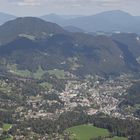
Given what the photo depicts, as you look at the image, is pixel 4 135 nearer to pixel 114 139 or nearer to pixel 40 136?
pixel 40 136

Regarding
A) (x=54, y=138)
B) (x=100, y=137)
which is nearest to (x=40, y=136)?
(x=54, y=138)

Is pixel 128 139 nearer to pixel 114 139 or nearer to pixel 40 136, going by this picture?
pixel 114 139

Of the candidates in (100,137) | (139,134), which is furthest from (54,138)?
(139,134)

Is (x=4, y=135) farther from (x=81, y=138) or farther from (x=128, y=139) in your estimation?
(x=128, y=139)

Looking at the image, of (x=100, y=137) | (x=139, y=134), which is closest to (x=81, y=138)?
(x=100, y=137)

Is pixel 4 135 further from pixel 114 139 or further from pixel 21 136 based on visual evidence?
pixel 114 139

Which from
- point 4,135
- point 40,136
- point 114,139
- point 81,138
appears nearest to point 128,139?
point 114,139
